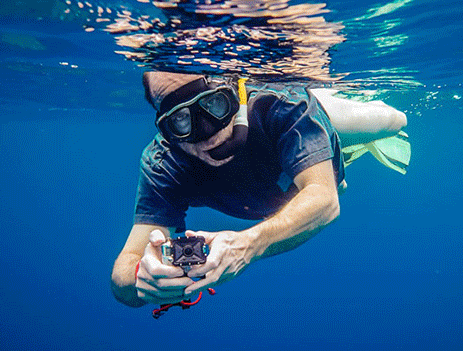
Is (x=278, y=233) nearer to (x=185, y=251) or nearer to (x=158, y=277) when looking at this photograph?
(x=185, y=251)

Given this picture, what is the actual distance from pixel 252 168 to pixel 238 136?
75 centimetres

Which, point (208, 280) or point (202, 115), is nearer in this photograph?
point (208, 280)

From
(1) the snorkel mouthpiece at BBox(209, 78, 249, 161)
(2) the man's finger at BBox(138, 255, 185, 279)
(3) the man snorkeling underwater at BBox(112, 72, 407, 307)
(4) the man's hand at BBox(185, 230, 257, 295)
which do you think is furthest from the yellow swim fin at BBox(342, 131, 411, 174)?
(2) the man's finger at BBox(138, 255, 185, 279)

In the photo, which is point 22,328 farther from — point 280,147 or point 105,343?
point 280,147

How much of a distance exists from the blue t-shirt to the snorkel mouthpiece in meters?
0.16

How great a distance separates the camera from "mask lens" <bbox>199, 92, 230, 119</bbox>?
3.39 metres

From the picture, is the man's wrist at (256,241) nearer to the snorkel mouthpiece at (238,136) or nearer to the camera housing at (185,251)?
the camera housing at (185,251)

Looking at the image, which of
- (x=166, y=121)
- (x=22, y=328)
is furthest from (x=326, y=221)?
(x=22, y=328)

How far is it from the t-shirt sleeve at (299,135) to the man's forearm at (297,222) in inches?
12.2

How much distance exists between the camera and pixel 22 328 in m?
34.6

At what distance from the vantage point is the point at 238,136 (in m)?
3.33

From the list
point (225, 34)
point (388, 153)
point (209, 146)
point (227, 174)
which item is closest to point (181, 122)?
point (209, 146)

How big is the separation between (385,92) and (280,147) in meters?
11.7

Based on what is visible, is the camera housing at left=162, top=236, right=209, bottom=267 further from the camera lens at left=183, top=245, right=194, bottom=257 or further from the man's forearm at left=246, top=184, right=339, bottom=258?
the man's forearm at left=246, top=184, right=339, bottom=258
